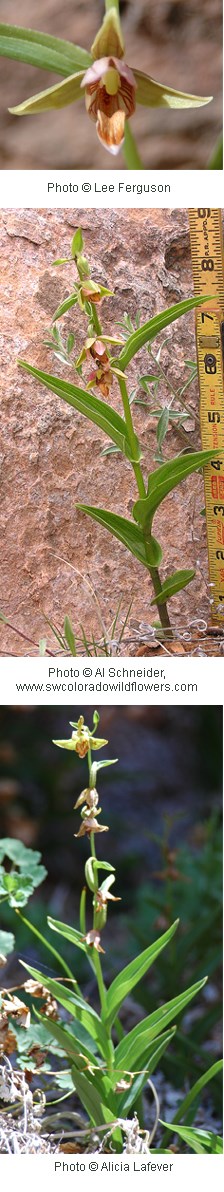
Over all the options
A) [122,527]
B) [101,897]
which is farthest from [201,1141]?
[122,527]

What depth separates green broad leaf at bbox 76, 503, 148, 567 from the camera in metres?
1.14

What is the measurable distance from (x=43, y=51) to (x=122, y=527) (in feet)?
1.59

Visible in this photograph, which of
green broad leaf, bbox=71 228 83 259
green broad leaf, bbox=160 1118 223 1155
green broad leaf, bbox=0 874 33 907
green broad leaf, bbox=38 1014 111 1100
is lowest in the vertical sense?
green broad leaf, bbox=160 1118 223 1155

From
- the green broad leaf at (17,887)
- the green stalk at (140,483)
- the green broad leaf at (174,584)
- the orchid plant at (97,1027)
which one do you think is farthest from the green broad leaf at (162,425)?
the green broad leaf at (17,887)

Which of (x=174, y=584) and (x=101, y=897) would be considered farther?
(x=174, y=584)

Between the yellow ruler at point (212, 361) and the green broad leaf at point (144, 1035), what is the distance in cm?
46

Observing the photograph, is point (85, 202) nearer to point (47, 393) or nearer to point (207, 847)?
point (47, 393)

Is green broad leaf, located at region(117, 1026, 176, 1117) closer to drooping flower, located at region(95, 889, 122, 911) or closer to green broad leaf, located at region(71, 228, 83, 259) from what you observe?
drooping flower, located at region(95, 889, 122, 911)

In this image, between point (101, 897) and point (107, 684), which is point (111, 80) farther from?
point (101, 897)

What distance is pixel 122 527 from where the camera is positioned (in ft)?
3.78

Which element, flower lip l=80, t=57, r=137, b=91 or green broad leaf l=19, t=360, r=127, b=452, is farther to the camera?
green broad leaf l=19, t=360, r=127, b=452

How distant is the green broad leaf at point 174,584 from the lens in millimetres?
1181

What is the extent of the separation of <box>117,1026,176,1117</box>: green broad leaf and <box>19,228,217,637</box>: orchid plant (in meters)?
0.45

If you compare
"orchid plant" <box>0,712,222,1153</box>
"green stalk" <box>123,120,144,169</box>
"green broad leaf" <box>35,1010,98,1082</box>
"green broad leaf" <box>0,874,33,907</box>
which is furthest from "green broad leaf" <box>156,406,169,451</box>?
"green broad leaf" <box>35,1010,98,1082</box>
